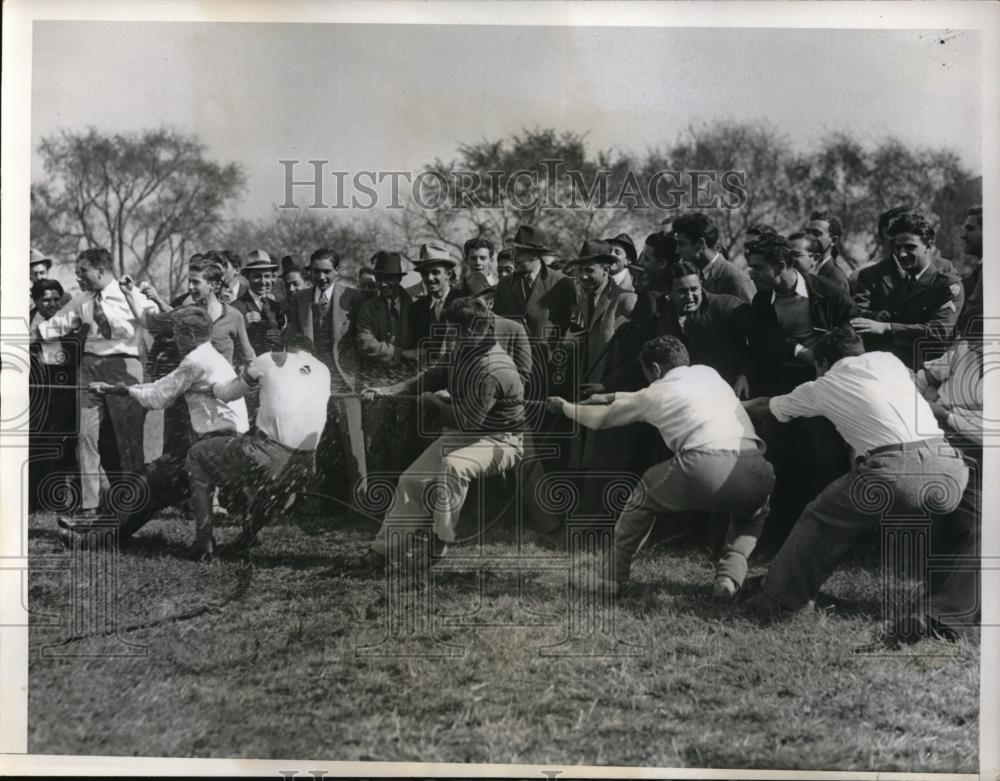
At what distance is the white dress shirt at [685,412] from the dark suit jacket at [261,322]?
1.63 m

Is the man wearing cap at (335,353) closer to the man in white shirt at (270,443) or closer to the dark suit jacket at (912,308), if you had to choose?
the man in white shirt at (270,443)

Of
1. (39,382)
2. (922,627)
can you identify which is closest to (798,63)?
(922,627)

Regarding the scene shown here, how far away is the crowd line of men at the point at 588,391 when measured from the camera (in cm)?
503

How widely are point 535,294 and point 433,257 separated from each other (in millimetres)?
590

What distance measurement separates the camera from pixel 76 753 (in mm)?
5129

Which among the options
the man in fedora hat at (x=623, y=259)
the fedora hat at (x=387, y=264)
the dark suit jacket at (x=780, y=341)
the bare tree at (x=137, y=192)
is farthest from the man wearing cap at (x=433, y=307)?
the dark suit jacket at (x=780, y=341)

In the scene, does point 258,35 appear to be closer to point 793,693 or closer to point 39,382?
point 39,382

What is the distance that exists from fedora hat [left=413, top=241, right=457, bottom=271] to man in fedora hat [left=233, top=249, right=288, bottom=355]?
31.3 inches

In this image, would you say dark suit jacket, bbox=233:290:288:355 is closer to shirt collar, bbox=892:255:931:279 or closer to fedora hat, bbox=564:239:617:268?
fedora hat, bbox=564:239:617:268

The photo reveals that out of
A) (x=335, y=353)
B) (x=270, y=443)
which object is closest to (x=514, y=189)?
(x=335, y=353)

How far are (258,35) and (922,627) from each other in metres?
4.79

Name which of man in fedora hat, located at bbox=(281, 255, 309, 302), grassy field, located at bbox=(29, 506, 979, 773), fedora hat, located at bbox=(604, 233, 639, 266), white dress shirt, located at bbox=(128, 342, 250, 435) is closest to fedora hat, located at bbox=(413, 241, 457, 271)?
man in fedora hat, located at bbox=(281, 255, 309, 302)

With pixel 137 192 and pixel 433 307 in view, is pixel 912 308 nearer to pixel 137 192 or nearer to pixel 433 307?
pixel 433 307

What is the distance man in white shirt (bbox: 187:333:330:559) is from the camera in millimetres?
5176
